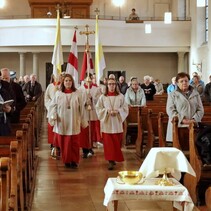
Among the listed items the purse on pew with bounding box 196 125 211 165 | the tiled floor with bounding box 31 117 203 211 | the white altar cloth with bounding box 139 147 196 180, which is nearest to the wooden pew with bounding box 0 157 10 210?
the white altar cloth with bounding box 139 147 196 180

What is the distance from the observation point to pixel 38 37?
23688 mm

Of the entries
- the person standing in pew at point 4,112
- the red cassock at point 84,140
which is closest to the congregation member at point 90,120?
the red cassock at point 84,140

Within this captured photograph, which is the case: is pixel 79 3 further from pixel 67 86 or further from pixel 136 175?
pixel 136 175

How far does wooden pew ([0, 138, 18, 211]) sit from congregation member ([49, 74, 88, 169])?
2.96m

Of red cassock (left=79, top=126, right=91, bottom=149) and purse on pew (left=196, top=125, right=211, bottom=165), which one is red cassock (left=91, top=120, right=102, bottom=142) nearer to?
red cassock (left=79, top=126, right=91, bottom=149)

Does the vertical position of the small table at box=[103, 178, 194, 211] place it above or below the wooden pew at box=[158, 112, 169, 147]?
below

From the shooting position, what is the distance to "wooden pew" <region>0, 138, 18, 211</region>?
350 centimetres

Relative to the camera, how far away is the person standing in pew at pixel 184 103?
7145 mm

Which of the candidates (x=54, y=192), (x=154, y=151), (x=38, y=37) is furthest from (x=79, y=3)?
(x=154, y=151)

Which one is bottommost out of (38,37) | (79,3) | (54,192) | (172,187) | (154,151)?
(54,192)

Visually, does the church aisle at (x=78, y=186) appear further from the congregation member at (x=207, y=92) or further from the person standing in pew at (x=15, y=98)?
the congregation member at (x=207, y=92)

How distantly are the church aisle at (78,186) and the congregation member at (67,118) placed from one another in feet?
1.19

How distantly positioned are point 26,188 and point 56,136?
248cm

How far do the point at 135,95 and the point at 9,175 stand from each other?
7.34m
